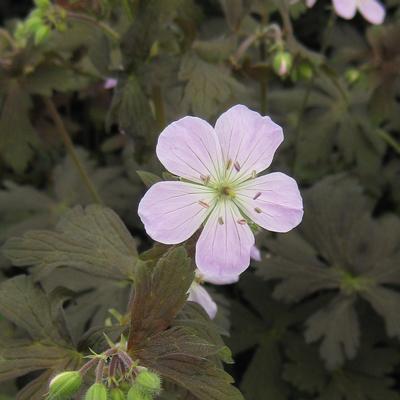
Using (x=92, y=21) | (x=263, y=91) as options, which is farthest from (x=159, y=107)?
(x=263, y=91)

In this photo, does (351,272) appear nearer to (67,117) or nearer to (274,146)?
(274,146)

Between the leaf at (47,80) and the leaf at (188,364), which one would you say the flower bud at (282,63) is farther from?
the leaf at (188,364)

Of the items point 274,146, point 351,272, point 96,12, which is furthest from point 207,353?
point 351,272

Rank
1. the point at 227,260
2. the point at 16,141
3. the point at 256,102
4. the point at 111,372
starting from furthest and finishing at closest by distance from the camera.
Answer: the point at 256,102 → the point at 16,141 → the point at 227,260 → the point at 111,372

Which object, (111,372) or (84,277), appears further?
(84,277)

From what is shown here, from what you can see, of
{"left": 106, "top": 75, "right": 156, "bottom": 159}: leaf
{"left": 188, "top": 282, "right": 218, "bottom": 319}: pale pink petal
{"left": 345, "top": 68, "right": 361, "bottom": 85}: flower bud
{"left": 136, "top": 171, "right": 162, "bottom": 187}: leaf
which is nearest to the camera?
{"left": 136, "top": 171, "right": 162, "bottom": 187}: leaf

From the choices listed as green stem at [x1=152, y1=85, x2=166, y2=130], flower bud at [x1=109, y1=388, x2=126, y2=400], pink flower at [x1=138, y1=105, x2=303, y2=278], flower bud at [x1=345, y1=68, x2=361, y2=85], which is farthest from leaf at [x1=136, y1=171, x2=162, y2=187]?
flower bud at [x1=345, y1=68, x2=361, y2=85]

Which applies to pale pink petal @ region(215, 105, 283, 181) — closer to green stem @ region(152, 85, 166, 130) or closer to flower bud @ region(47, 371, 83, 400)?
flower bud @ region(47, 371, 83, 400)
